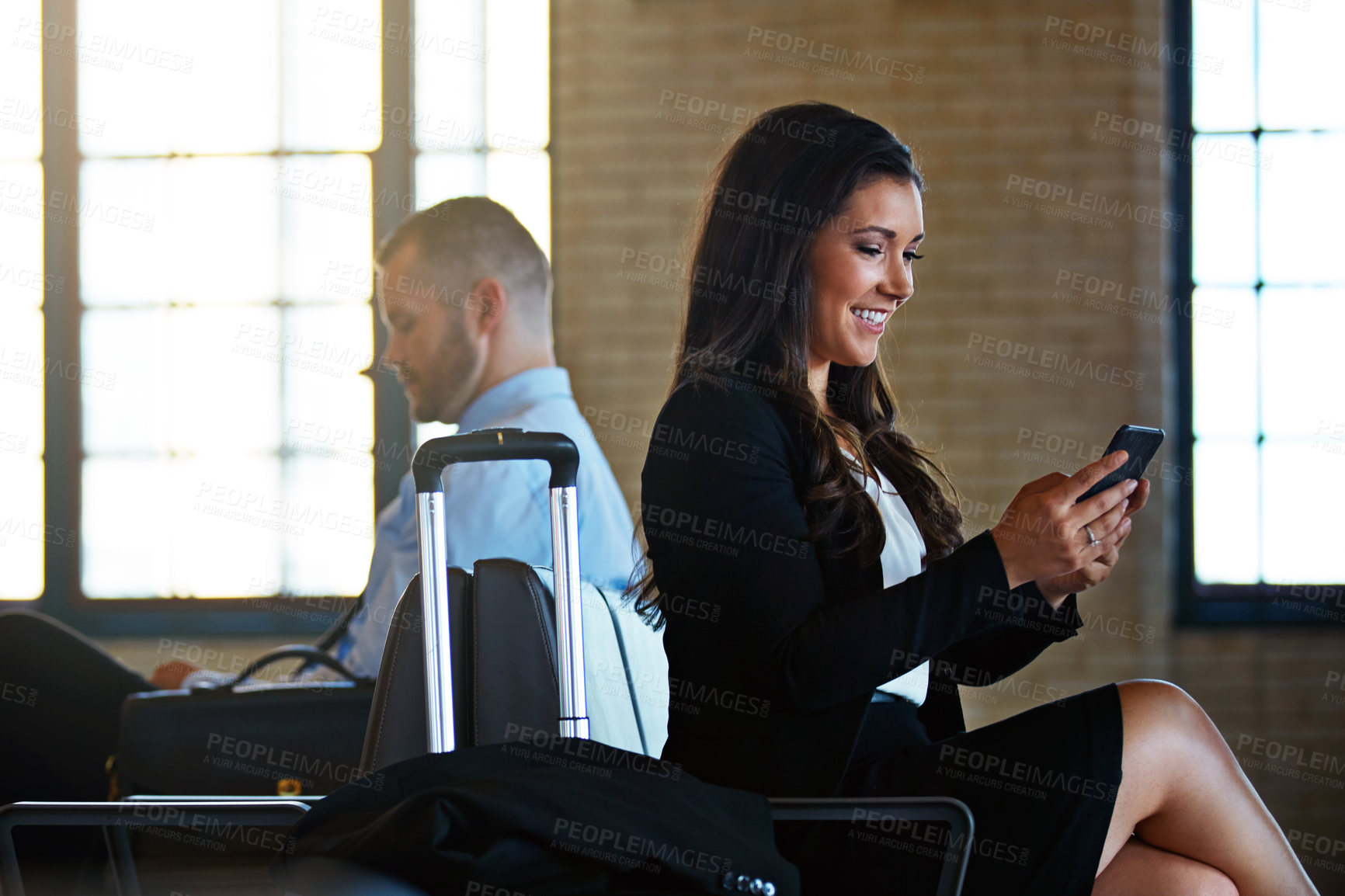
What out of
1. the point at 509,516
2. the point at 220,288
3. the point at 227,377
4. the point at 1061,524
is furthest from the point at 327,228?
the point at 1061,524

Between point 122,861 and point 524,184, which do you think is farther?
point 524,184

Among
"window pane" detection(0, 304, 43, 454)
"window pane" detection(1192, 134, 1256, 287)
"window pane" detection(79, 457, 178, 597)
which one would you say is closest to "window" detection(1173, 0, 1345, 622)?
"window pane" detection(1192, 134, 1256, 287)

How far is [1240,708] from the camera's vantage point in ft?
13.9

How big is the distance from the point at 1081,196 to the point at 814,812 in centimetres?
360

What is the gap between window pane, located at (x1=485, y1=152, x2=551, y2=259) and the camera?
4.57m

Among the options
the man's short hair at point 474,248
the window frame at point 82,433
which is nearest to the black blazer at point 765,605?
the man's short hair at point 474,248

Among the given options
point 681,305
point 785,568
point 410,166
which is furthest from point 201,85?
point 785,568

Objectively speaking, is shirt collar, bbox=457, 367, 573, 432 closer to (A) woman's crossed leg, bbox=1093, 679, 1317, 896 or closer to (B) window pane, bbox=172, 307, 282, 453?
(A) woman's crossed leg, bbox=1093, 679, 1317, 896

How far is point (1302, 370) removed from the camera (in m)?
4.43

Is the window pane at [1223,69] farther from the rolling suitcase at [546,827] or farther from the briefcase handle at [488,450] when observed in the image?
the rolling suitcase at [546,827]

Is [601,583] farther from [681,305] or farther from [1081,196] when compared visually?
[1081,196]

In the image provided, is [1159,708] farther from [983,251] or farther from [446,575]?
[983,251]

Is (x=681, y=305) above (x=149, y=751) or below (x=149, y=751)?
above

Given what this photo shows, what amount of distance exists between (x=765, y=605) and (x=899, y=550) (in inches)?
11.5
